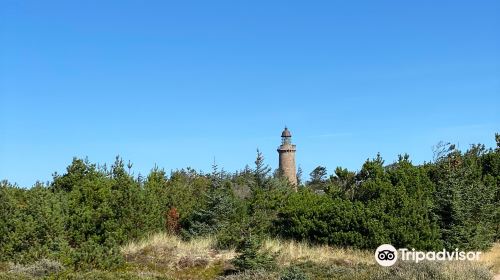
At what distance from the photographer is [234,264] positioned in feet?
46.7

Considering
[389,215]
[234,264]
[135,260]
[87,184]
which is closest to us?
[234,264]

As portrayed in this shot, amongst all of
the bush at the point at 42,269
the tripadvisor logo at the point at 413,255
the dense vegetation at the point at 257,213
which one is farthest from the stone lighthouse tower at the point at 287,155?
the bush at the point at 42,269

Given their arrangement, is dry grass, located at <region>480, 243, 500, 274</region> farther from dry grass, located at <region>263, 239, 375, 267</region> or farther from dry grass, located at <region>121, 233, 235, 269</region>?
dry grass, located at <region>121, 233, 235, 269</region>

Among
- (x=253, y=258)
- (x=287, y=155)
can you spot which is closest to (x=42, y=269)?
(x=253, y=258)

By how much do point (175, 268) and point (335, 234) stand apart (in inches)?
206

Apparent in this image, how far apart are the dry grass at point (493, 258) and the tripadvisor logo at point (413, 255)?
237mm

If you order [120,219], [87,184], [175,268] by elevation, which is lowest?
[175,268]

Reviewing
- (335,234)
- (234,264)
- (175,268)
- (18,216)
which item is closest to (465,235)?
(335,234)

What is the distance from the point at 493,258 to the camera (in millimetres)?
16812

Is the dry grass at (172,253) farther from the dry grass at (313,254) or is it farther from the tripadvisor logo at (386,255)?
the tripadvisor logo at (386,255)

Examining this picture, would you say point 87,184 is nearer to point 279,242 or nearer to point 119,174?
point 119,174

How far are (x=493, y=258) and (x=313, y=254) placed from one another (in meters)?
5.46

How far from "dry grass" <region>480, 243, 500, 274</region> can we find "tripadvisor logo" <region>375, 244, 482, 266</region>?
24 cm

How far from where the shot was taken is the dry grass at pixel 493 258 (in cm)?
1527
